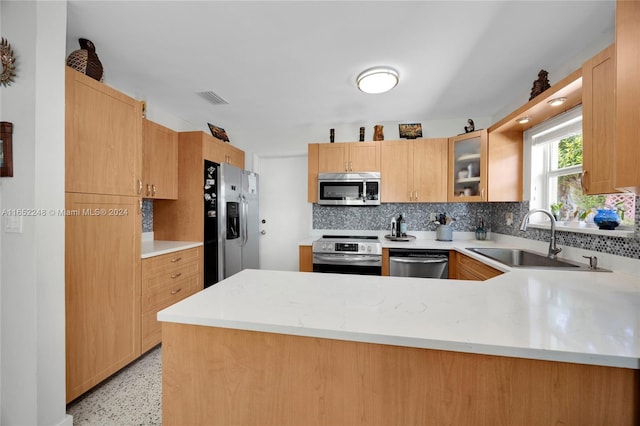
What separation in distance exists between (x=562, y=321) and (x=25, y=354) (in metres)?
2.34

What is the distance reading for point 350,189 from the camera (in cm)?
319

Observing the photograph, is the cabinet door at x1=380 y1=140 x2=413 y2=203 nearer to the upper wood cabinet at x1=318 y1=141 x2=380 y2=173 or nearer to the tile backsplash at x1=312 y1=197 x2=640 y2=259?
the upper wood cabinet at x1=318 y1=141 x2=380 y2=173

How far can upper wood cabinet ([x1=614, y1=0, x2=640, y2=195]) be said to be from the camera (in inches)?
35.3

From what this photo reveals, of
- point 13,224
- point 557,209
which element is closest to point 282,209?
point 13,224

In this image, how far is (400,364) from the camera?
2.44ft

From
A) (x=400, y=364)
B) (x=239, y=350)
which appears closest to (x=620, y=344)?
(x=400, y=364)

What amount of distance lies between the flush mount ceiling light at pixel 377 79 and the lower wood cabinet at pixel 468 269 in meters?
1.74

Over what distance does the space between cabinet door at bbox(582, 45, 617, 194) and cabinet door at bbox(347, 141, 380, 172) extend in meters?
1.89

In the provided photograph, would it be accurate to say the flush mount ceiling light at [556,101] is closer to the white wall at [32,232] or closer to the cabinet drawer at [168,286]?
the white wall at [32,232]

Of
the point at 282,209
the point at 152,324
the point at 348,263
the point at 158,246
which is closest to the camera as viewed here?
the point at 152,324

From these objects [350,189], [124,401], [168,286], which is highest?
[350,189]

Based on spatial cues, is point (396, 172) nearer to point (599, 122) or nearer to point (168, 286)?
point (599, 122)

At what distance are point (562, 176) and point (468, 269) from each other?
1145mm

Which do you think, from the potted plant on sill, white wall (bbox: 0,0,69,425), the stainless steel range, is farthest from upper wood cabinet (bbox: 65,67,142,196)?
the potted plant on sill
